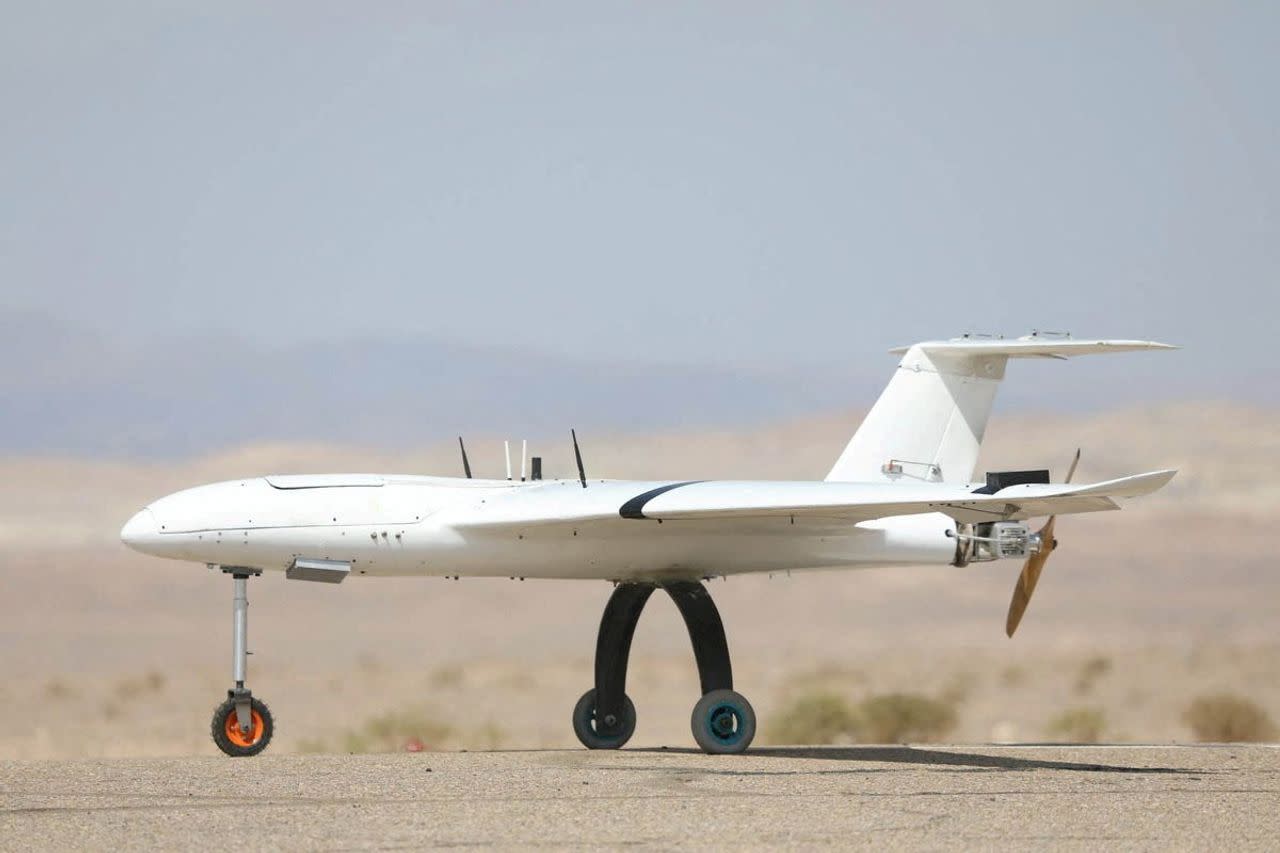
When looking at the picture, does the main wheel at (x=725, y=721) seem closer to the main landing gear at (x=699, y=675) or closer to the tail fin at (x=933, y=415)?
the main landing gear at (x=699, y=675)

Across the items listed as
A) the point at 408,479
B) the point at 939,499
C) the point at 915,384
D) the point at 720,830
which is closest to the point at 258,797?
the point at 720,830

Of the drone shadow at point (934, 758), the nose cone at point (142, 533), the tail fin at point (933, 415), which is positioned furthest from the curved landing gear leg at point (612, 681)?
the nose cone at point (142, 533)

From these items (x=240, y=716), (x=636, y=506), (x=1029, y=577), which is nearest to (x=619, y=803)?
(x=636, y=506)

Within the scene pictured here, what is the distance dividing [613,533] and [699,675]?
1740 mm

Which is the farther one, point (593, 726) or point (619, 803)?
point (593, 726)

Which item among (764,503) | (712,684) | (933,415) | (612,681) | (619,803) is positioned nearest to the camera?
(619,803)

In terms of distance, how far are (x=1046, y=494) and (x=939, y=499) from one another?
90 cm

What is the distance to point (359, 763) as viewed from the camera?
1497 centimetres

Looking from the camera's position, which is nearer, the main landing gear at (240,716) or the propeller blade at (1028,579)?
the main landing gear at (240,716)

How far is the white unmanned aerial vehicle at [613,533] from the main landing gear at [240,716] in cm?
2

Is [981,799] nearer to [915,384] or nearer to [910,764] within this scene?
[910,764]

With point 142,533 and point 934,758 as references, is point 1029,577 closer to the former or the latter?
point 934,758

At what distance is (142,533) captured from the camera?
629 inches

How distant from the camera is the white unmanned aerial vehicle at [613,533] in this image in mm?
15789
